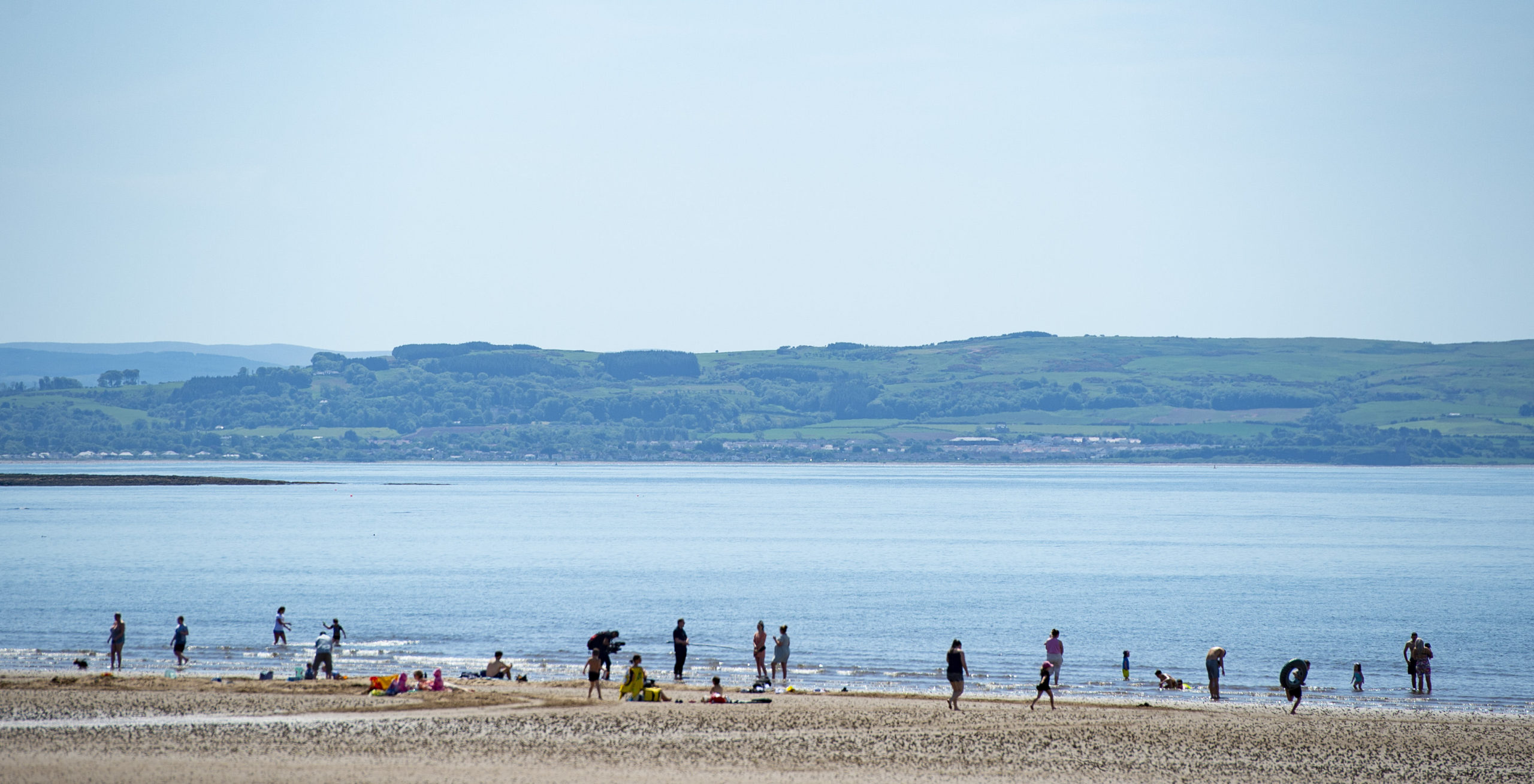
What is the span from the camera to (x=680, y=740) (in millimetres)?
25516

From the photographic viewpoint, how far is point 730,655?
141 feet

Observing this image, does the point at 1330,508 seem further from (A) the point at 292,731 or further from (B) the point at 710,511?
(A) the point at 292,731

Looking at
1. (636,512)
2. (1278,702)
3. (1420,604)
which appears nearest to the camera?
(1278,702)

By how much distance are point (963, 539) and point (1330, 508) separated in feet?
213

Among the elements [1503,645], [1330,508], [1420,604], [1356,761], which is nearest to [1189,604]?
[1420,604]

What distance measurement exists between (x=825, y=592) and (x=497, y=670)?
3015 centimetres

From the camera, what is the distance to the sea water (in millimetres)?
40875

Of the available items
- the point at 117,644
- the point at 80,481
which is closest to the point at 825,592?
the point at 117,644

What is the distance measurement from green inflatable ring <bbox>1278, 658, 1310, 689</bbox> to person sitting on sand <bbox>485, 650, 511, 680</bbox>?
808 inches

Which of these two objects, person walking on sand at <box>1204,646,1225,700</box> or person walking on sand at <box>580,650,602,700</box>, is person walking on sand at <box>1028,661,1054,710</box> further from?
person walking on sand at <box>580,650,602,700</box>

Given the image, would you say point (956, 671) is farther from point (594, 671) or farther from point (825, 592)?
point (825, 592)

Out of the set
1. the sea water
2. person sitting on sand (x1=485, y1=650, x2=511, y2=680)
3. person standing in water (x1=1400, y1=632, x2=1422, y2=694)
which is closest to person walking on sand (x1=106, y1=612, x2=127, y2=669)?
the sea water

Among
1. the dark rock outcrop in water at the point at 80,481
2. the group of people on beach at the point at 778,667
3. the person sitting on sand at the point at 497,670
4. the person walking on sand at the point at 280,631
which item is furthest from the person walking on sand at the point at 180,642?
the dark rock outcrop in water at the point at 80,481

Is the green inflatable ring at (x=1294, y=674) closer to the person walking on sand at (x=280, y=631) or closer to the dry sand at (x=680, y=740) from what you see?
the dry sand at (x=680, y=740)
